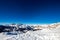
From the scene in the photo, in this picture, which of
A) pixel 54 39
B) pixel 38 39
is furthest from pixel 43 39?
pixel 54 39

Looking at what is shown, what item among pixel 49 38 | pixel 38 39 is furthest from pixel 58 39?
pixel 38 39

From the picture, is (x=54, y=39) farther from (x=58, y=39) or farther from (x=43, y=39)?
(x=43, y=39)

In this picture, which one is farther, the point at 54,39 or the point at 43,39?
the point at 43,39

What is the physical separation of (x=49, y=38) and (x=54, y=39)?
1.76ft

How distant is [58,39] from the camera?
6.89 metres

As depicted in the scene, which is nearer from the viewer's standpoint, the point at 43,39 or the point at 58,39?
the point at 58,39

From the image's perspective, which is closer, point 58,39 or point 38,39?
point 58,39

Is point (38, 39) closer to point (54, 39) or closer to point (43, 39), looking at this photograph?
point (43, 39)

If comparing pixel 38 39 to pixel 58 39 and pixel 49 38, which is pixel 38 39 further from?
pixel 58 39

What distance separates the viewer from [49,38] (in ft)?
25.1

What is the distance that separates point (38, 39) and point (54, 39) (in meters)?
1.16

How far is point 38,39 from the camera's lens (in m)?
7.73

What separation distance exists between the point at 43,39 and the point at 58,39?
1.18 meters

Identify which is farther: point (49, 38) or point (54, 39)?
point (49, 38)
